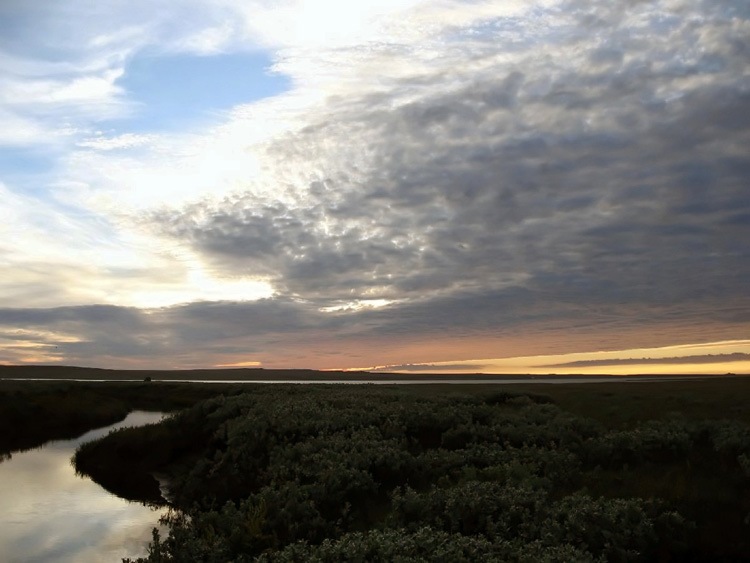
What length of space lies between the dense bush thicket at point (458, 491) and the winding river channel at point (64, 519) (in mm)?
1598

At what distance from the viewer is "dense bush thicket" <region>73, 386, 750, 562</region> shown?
34.3 ft

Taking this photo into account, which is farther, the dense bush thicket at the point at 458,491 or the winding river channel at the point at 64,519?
the winding river channel at the point at 64,519

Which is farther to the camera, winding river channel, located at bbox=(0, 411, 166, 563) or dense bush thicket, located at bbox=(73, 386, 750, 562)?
winding river channel, located at bbox=(0, 411, 166, 563)

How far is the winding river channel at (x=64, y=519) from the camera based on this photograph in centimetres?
1582

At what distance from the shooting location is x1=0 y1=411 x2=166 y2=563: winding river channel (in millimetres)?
15820

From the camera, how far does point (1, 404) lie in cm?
4219

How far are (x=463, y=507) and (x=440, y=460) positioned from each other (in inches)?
195

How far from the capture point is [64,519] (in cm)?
1916

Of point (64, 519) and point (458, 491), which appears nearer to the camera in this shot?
point (458, 491)

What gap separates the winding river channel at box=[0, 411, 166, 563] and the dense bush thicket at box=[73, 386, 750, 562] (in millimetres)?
1598

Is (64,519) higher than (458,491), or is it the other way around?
(458,491)

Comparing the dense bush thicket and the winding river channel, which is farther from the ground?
the dense bush thicket

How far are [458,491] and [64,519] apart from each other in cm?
1370

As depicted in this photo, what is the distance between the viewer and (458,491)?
12.3m
